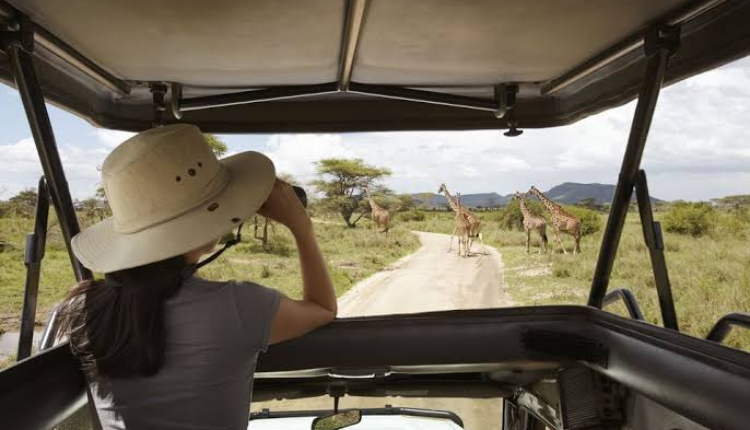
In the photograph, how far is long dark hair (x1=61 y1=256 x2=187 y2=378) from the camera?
0.78 meters

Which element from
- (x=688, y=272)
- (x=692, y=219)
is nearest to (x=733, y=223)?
(x=692, y=219)

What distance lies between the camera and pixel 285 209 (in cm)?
107

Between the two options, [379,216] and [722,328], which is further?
[379,216]

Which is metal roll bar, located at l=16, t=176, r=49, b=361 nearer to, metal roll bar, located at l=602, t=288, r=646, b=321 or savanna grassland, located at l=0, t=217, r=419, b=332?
metal roll bar, located at l=602, t=288, r=646, b=321

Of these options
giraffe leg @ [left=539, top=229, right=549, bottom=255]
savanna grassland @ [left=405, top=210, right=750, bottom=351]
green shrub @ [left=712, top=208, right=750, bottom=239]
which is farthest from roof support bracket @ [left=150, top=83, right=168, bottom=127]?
giraffe leg @ [left=539, top=229, right=549, bottom=255]

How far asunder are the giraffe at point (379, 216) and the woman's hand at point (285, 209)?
41.3ft

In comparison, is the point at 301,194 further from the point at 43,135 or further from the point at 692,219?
the point at 692,219

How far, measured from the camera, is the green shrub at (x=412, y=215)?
13.8 metres

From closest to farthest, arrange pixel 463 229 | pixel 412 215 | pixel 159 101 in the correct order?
pixel 159 101 < pixel 412 215 < pixel 463 229

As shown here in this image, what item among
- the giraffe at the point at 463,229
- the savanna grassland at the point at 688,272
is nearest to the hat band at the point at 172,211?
the savanna grassland at the point at 688,272

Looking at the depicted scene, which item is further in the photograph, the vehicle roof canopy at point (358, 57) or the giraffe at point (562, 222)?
the giraffe at point (562, 222)

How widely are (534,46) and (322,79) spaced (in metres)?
0.52

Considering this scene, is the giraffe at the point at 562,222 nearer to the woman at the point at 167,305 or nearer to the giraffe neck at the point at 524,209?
the giraffe neck at the point at 524,209

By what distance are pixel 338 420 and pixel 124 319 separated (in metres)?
0.55
